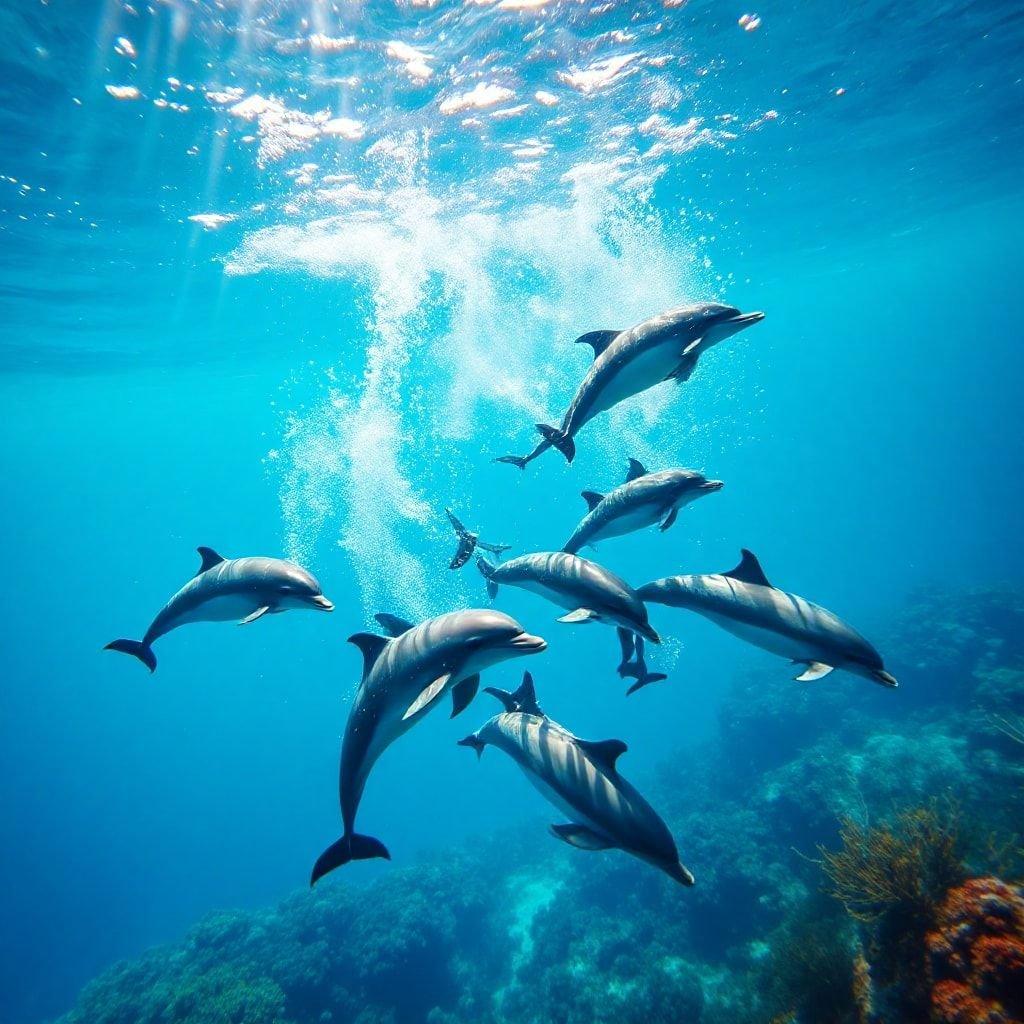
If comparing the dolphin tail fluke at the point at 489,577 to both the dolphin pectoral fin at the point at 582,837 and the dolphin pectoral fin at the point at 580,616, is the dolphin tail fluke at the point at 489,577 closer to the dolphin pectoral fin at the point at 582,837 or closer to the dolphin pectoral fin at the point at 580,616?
the dolphin pectoral fin at the point at 580,616

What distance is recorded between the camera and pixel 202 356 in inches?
1298

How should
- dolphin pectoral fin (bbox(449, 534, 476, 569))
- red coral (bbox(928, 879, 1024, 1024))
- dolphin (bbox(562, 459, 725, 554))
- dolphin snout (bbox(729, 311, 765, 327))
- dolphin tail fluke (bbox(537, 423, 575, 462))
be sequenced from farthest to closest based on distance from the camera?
dolphin pectoral fin (bbox(449, 534, 476, 569)) → dolphin tail fluke (bbox(537, 423, 575, 462)) → dolphin (bbox(562, 459, 725, 554)) → dolphin snout (bbox(729, 311, 765, 327)) → red coral (bbox(928, 879, 1024, 1024))

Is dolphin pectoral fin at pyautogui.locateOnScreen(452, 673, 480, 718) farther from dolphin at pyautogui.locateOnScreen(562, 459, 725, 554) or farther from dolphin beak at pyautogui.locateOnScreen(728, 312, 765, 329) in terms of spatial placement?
dolphin beak at pyautogui.locateOnScreen(728, 312, 765, 329)

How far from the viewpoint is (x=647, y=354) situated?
4.93m

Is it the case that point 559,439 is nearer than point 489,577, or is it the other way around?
point 559,439

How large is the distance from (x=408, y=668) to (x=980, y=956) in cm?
549

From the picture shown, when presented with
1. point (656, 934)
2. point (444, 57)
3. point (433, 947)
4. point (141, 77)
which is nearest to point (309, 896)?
point (433, 947)

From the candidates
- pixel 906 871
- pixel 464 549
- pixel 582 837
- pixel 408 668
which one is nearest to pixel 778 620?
pixel 582 837

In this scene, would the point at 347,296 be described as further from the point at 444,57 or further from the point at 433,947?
the point at 433,947

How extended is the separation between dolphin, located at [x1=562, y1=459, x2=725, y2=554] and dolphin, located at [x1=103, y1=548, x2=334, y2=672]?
293 centimetres

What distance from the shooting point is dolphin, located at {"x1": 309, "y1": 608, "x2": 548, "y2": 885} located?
12.7ft

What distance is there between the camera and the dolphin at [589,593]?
4.35 m

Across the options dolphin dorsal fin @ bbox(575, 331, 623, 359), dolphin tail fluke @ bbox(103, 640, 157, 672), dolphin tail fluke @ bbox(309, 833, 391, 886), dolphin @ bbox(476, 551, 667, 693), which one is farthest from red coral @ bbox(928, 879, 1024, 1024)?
dolphin tail fluke @ bbox(103, 640, 157, 672)

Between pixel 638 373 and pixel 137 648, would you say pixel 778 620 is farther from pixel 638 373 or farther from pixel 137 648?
pixel 137 648
